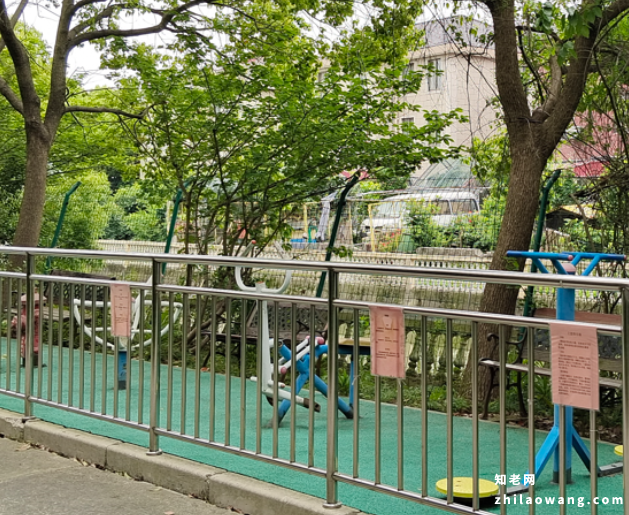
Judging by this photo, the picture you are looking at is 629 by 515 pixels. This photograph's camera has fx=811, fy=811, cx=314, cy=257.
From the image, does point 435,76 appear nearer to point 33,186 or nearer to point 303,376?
point 303,376

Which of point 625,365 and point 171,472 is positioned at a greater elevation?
point 625,365

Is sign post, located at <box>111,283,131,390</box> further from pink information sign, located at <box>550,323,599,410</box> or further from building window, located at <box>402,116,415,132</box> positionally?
building window, located at <box>402,116,415,132</box>

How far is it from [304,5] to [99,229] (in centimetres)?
865

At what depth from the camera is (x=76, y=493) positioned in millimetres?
4715

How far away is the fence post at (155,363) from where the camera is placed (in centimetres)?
507

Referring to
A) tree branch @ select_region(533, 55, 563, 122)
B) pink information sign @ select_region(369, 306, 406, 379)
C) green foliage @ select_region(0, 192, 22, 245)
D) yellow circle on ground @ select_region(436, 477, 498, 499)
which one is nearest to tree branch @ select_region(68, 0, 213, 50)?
tree branch @ select_region(533, 55, 563, 122)

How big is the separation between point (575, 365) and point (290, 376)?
2.38 meters

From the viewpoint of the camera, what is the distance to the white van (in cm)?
865

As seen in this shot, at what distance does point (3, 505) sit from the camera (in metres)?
4.48

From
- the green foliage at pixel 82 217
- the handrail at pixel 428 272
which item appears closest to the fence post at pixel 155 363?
the handrail at pixel 428 272

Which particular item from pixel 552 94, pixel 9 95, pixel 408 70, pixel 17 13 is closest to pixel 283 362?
pixel 552 94

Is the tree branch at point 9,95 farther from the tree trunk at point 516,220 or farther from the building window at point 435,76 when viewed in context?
the tree trunk at point 516,220

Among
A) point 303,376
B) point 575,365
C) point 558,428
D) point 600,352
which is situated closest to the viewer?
point 575,365

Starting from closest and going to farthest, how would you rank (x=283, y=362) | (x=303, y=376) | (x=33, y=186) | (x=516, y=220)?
(x=303, y=376)
(x=283, y=362)
(x=516, y=220)
(x=33, y=186)
